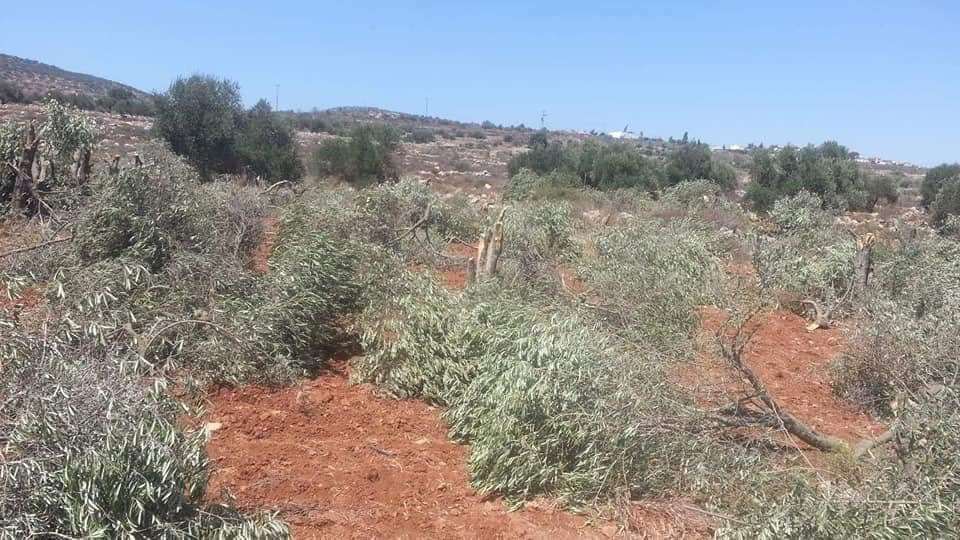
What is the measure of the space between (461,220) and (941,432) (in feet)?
27.4

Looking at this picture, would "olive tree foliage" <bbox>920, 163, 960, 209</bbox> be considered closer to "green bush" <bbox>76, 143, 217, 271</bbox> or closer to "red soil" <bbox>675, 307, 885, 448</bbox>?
"red soil" <bbox>675, 307, 885, 448</bbox>

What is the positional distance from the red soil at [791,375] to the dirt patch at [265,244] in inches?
187

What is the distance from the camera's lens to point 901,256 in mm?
10336

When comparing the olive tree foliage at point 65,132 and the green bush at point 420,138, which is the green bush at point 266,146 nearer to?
the olive tree foliage at point 65,132

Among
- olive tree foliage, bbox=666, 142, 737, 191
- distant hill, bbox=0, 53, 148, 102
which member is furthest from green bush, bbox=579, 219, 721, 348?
distant hill, bbox=0, 53, 148, 102

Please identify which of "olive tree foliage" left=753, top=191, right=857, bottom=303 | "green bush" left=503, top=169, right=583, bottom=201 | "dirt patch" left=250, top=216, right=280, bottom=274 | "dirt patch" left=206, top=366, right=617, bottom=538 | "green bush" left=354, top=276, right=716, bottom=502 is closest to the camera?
"dirt patch" left=206, top=366, right=617, bottom=538

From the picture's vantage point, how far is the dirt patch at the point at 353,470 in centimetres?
400

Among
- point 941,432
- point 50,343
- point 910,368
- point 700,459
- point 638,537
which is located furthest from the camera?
point 910,368

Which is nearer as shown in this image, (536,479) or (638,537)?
(638,537)

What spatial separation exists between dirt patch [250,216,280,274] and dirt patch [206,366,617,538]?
2865mm

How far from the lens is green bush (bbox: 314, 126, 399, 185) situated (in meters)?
22.7

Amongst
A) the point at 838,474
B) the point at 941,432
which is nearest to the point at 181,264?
the point at 838,474

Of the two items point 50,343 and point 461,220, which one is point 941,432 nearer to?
point 50,343

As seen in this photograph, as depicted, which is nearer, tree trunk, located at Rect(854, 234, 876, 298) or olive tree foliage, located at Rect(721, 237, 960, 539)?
olive tree foliage, located at Rect(721, 237, 960, 539)
